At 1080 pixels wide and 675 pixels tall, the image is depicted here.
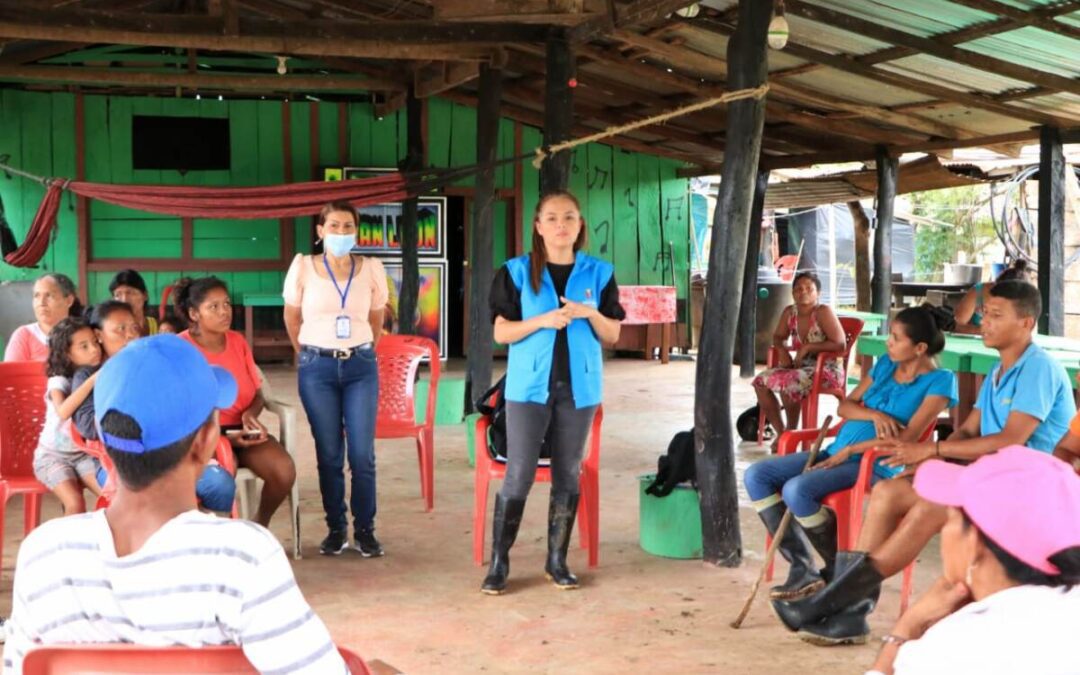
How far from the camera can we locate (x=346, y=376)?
A: 4.08m

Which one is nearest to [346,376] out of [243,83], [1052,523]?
[1052,523]

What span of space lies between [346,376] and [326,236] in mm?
501

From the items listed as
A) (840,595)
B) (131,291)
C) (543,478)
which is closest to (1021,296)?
(840,595)

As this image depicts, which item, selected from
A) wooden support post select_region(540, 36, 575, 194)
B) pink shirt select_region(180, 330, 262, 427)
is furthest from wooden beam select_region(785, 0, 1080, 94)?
pink shirt select_region(180, 330, 262, 427)

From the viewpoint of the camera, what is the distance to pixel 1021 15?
489 cm

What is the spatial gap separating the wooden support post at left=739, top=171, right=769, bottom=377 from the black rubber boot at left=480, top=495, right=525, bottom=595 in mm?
6113

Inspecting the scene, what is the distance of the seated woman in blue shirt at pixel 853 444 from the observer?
11.3ft

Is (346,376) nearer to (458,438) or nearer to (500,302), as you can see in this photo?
(500,302)

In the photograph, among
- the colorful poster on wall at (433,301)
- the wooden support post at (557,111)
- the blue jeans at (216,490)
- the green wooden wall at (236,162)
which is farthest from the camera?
the colorful poster on wall at (433,301)

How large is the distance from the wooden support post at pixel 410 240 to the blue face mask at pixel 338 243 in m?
4.56

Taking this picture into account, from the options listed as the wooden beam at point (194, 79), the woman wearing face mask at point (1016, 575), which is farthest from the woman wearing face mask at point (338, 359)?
the wooden beam at point (194, 79)

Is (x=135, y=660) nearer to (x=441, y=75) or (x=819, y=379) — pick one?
(x=819, y=379)

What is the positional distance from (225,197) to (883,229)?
4.99 metres

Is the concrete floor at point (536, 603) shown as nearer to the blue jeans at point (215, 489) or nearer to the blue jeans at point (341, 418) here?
the blue jeans at point (341, 418)
